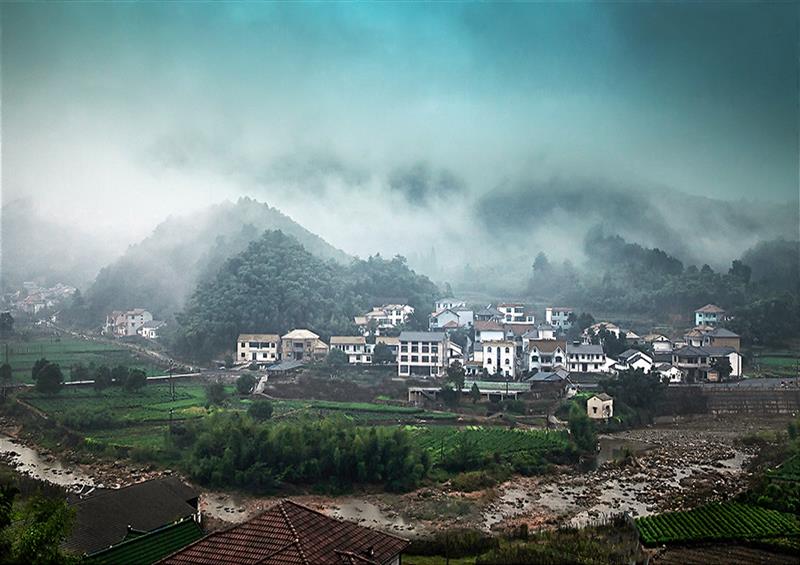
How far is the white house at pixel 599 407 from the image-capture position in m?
12.4

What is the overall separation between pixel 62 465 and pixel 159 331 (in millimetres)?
7923

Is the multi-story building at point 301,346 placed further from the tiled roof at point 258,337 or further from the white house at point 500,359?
the white house at point 500,359

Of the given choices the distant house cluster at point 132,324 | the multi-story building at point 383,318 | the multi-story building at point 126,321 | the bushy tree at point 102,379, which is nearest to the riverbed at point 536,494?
the bushy tree at point 102,379

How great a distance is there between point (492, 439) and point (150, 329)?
10.5m

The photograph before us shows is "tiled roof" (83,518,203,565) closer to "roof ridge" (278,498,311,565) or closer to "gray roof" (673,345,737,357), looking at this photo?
"roof ridge" (278,498,311,565)

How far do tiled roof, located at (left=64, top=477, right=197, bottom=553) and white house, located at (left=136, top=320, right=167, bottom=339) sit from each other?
11.3m

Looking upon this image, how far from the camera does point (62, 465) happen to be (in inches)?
399

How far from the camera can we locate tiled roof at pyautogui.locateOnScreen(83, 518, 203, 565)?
17.6ft

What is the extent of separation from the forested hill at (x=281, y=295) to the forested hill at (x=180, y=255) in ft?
6.76

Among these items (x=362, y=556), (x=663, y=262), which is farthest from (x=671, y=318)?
(x=362, y=556)

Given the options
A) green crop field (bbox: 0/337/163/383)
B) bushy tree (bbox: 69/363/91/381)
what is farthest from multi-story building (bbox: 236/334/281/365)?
bushy tree (bbox: 69/363/91/381)

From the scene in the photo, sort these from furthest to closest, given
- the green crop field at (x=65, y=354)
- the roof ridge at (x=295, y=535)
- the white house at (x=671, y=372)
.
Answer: the white house at (x=671, y=372)
the green crop field at (x=65, y=354)
the roof ridge at (x=295, y=535)

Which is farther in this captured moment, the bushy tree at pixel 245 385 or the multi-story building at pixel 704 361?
the multi-story building at pixel 704 361

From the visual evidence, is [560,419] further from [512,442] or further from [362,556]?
[362,556]
